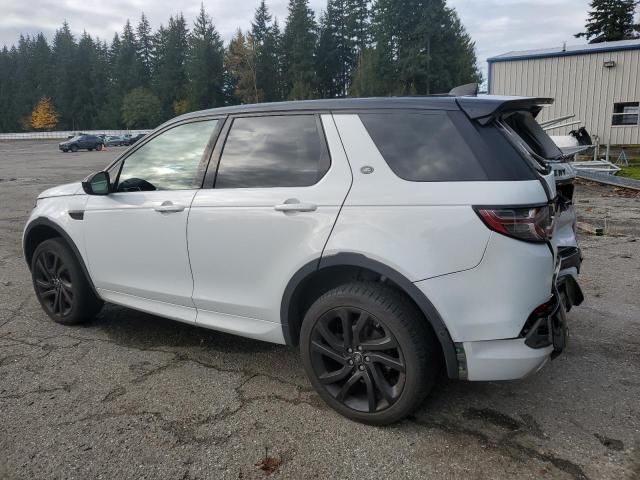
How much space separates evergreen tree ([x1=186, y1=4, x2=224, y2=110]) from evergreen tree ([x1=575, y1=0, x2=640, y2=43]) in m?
55.5

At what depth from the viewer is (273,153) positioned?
328 centimetres

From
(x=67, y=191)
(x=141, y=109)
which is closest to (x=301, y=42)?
(x=141, y=109)

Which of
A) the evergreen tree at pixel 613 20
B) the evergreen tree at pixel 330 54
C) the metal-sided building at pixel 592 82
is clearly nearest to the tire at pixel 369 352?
the metal-sided building at pixel 592 82

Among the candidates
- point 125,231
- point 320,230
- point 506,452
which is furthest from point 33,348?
point 506,452

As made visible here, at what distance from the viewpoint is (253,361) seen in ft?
12.6

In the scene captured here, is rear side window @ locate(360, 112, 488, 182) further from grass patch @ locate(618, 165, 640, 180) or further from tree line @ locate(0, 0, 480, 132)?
tree line @ locate(0, 0, 480, 132)

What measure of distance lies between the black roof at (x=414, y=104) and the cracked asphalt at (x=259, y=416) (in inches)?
66.5

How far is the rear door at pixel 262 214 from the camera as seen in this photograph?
3.00 m

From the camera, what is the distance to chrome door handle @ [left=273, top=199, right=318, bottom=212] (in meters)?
2.98

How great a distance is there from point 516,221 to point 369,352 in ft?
3.32

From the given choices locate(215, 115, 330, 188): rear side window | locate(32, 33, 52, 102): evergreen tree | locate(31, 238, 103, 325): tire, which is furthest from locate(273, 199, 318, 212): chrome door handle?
locate(32, 33, 52, 102): evergreen tree

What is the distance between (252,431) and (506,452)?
131 cm

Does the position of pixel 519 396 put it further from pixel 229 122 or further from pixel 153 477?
pixel 229 122

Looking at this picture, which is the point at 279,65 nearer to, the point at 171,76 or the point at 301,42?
the point at 301,42
